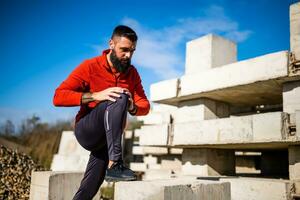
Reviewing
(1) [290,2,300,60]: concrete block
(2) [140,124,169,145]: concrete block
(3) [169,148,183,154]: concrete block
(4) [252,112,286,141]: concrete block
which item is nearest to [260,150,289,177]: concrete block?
(3) [169,148,183,154]: concrete block

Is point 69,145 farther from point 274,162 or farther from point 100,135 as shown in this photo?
point 100,135

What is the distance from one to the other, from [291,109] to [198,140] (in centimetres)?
154

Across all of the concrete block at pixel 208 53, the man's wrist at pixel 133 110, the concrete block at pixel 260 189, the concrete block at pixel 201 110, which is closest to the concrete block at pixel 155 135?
the concrete block at pixel 201 110

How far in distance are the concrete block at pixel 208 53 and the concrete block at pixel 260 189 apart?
2219 mm

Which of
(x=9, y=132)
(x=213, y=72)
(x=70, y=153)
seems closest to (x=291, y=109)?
(x=213, y=72)

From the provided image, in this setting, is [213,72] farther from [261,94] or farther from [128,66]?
[128,66]

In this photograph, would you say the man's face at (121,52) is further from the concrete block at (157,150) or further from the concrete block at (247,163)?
the concrete block at (247,163)

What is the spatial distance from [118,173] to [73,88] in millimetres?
847

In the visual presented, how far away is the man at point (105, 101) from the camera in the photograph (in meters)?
2.32

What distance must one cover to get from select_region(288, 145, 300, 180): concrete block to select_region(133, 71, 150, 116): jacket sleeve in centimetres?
270

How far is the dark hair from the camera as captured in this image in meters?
2.59

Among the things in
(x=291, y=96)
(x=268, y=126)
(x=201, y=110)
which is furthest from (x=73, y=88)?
(x=201, y=110)

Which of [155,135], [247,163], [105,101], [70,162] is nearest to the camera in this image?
[105,101]

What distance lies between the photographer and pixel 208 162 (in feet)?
18.9
